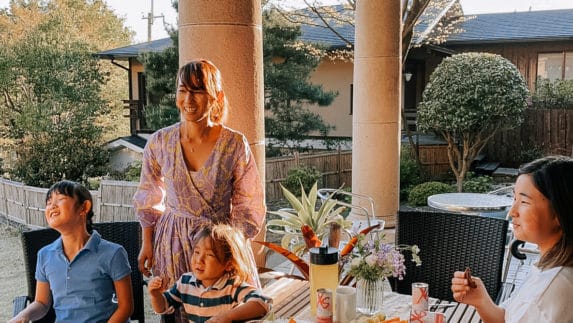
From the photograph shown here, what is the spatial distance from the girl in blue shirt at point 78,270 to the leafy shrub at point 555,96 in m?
11.3

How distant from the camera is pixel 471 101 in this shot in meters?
9.60

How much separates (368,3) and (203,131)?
3.62 meters

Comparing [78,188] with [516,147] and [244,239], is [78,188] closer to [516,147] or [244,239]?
[244,239]

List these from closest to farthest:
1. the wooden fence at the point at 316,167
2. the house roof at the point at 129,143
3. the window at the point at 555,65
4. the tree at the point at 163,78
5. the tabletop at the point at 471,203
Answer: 1. the tabletop at the point at 471,203
2. the wooden fence at the point at 316,167
3. the tree at the point at 163,78
4. the house roof at the point at 129,143
5. the window at the point at 555,65

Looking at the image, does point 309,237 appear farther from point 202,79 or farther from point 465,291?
point 202,79

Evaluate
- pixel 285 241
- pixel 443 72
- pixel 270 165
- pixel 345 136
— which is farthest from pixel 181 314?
pixel 345 136

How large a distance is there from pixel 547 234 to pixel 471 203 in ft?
11.1

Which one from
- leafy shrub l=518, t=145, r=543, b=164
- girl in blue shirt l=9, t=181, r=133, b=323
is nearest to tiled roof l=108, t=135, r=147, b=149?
leafy shrub l=518, t=145, r=543, b=164

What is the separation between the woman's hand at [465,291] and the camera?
180 cm

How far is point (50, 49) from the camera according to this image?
10.5 metres

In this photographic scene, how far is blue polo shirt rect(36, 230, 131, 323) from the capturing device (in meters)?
2.17

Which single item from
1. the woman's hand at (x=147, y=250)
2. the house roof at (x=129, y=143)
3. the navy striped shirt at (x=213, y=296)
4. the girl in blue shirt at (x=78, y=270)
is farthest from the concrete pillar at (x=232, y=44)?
the house roof at (x=129, y=143)

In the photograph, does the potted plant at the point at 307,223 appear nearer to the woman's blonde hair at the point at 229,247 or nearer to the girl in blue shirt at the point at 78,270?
the woman's blonde hair at the point at 229,247

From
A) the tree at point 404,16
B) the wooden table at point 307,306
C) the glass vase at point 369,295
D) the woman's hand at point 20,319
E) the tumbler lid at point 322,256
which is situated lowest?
the woman's hand at point 20,319
